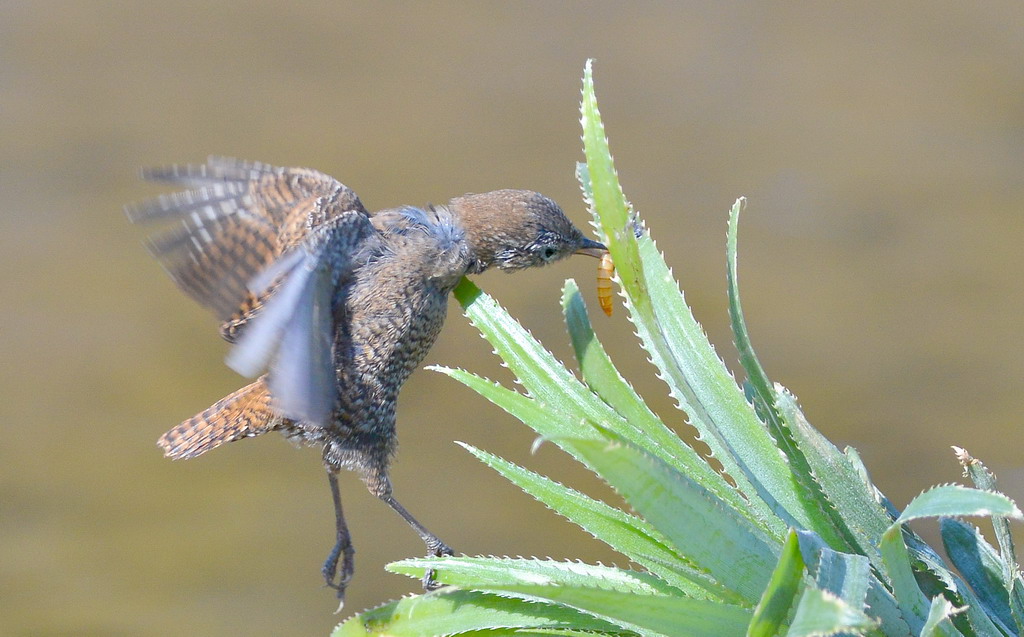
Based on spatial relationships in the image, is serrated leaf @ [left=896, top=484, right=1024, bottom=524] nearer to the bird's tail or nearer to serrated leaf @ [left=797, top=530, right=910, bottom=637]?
serrated leaf @ [left=797, top=530, right=910, bottom=637]

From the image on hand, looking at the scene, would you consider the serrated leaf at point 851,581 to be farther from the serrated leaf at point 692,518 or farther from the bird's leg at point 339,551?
the bird's leg at point 339,551

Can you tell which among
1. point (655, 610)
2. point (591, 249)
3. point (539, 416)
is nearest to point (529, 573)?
point (539, 416)

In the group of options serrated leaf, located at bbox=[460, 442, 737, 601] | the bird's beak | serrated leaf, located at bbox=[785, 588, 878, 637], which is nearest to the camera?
serrated leaf, located at bbox=[785, 588, 878, 637]

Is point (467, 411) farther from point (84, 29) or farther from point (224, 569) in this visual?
point (84, 29)

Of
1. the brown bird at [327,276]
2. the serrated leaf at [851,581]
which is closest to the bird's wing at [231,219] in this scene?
the brown bird at [327,276]

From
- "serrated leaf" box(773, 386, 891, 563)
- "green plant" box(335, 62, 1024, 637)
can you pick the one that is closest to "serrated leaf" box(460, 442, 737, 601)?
"green plant" box(335, 62, 1024, 637)

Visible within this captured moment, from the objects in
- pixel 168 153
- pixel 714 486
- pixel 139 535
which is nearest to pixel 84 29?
pixel 168 153
